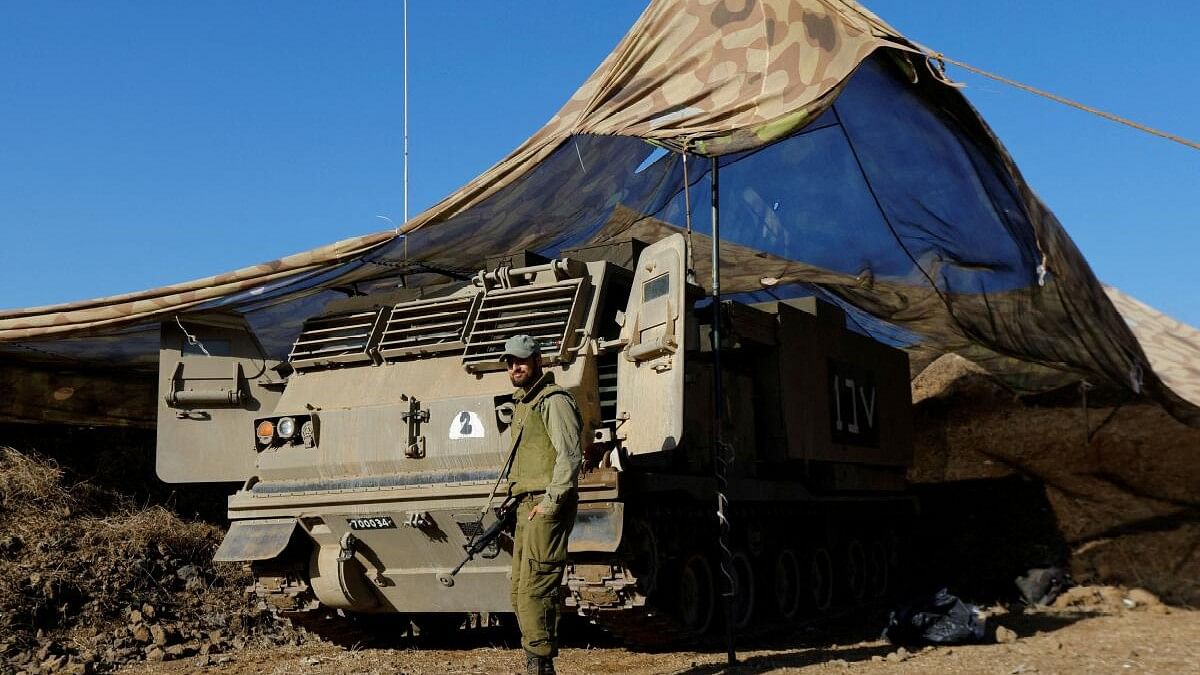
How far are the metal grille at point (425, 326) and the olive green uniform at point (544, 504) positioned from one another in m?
2.33

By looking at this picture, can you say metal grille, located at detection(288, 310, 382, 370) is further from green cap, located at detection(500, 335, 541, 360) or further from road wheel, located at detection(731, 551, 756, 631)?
road wheel, located at detection(731, 551, 756, 631)

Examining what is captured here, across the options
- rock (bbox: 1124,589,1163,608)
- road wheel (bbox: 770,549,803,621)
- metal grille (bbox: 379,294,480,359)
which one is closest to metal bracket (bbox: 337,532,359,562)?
metal grille (bbox: 379,294,480,359)

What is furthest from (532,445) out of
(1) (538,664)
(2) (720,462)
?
(2) (720,462)

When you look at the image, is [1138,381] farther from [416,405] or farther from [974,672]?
[416,405]

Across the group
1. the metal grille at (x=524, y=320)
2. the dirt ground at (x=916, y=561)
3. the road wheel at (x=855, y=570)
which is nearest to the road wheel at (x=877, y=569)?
the road wheel at (x=855, y=570)

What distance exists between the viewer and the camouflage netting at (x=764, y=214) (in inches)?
316

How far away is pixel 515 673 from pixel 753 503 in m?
3.03

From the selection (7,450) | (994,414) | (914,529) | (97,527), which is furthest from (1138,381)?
(7,450)

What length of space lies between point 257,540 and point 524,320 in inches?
94.7

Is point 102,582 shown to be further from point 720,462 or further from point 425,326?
point 720,462

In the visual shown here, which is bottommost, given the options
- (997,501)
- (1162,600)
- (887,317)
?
(1162,600)

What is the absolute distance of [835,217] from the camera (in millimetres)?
10711

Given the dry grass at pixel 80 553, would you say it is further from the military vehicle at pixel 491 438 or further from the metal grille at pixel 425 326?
the metal grille at pixel 425 326

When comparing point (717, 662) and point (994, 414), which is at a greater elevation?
point (994, 414)
